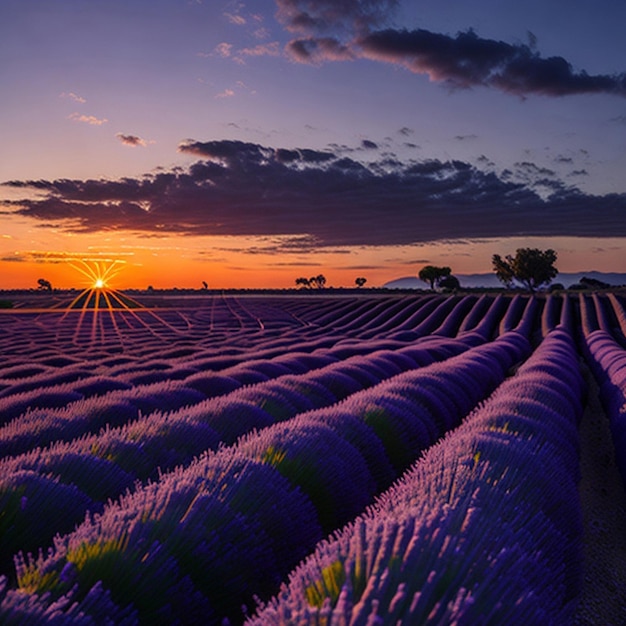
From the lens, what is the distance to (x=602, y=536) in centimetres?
561

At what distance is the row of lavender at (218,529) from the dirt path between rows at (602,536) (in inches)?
69.0

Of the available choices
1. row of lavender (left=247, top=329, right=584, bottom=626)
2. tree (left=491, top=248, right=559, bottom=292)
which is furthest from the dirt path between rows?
tree (left=491, top=248, right=559, bottom=292)

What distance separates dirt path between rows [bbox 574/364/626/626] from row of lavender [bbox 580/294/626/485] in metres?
0.32

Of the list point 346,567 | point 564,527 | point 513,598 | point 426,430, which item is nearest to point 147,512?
point 346,567

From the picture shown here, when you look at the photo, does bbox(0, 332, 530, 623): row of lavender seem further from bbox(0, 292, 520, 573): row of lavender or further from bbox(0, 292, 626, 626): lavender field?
bbox(0, 292, 520, 573): row of lavender

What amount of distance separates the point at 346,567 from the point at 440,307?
39.4 meters

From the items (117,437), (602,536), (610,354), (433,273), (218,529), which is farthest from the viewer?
(433,273)

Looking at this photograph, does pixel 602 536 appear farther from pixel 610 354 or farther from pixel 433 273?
pixel 433 273

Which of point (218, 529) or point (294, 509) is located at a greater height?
point (218, 529)

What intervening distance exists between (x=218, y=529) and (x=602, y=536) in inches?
159

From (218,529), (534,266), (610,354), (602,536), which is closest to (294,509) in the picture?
(218,529)

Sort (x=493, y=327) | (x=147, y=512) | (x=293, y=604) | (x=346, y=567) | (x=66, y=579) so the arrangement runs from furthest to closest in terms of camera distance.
Answer: (x=493, y=327), (x=147, y=512), (x=66, y=579), (x=346, y=567), (x=293, y=604)

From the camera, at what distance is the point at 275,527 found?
3730mm

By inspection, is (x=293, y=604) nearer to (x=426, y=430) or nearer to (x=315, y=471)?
(x=315, y=471)
